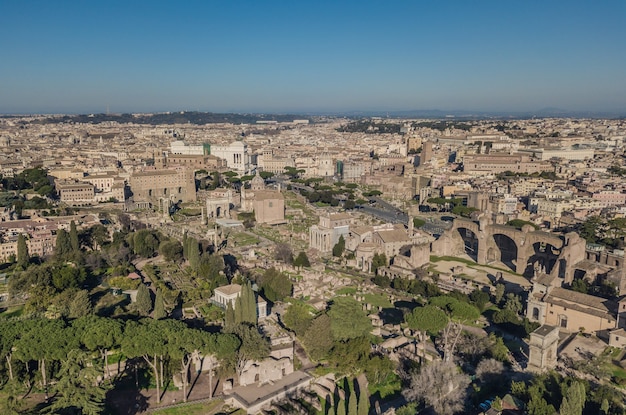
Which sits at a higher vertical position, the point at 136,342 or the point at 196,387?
the point at 136,342

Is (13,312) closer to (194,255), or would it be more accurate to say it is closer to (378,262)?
(194,255)

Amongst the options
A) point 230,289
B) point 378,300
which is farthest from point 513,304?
point 230,289

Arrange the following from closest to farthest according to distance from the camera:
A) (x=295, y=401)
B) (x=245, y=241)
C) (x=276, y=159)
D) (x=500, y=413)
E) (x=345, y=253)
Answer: (x=500, y=413) < (x=295, y=401) < (x=345, y=253) < (x=245, y=241) < (x=276, y=159)

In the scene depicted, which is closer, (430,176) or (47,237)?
(47,237)

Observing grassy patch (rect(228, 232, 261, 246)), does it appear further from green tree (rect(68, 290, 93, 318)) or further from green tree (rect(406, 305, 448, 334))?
green tree (rect(406, 305, 448, 334))

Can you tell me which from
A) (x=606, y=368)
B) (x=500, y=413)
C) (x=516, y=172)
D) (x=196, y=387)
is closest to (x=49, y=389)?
(x=196, y=387)

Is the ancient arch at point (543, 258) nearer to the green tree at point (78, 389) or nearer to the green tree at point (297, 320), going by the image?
the green tree at point (297, 320)

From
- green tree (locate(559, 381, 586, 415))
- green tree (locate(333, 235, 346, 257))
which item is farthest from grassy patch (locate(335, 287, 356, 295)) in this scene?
green tree (locate(559, 381, 586, 415))

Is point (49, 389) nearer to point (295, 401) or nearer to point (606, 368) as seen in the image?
point (295, 401)
